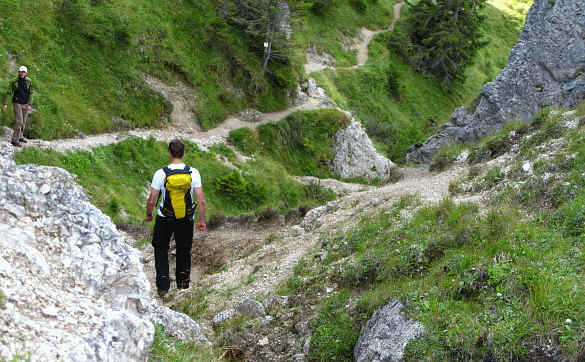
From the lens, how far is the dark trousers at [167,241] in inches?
359

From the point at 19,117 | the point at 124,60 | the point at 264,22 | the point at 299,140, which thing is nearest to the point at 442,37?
the point at 264,22

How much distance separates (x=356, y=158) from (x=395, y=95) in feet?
59.9

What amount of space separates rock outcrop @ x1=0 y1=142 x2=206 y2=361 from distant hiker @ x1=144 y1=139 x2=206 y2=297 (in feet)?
4.33

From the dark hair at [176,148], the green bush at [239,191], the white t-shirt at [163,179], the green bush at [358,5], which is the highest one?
the green bush at [358,5]

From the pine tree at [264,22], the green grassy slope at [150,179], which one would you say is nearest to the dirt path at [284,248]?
the green grassy slope at [150,179]

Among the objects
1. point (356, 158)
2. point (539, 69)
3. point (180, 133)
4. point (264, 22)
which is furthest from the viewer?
point (356, 158)

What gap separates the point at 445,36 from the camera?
57094 millimetres

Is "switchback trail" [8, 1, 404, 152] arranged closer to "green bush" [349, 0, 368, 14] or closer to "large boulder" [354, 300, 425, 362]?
"large boulder" [354, 300, 425, 362]

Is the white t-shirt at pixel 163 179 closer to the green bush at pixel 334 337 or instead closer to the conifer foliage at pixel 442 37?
the green bush at pixel 334 337

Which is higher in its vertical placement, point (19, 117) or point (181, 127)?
point (19, 117)

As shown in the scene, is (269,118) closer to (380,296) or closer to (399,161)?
(399,161)

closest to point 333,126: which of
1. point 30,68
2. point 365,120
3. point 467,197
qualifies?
point 365,120

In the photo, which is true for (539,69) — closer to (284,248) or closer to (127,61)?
(284,248)

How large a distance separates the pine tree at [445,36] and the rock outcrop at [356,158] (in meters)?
24.0
